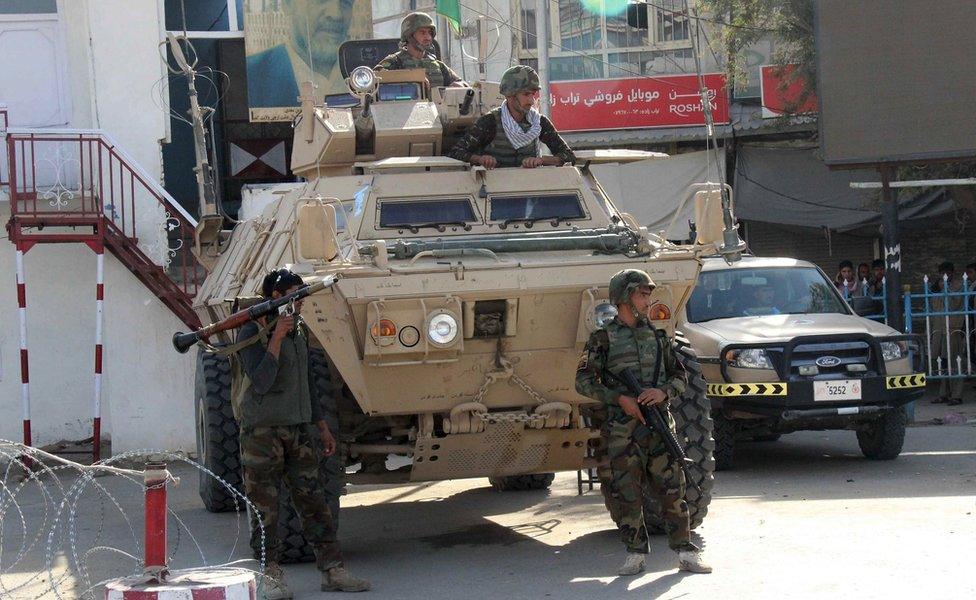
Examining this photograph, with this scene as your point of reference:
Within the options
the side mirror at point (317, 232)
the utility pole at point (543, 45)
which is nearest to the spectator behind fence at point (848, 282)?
the utility pole at point (543, 45)

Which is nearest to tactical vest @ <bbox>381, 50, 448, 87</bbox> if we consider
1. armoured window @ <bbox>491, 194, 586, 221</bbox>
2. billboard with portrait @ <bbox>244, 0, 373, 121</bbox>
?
armoured window @ <bbox>491, 194, 586, 221</bbox>

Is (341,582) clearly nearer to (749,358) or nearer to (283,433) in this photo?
(283,433)

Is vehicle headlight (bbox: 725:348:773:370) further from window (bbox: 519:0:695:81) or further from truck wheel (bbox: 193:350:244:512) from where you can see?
window (bbox: 519:0:695:81)

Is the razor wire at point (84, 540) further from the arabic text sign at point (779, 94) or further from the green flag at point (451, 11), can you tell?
the arabic text sign at point (779, 94)

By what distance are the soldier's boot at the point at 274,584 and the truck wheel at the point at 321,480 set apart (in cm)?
37

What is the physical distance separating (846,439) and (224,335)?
6.05 m

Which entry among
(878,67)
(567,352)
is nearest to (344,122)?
(567,352)

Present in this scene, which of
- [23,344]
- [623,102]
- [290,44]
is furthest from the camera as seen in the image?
[623,102]

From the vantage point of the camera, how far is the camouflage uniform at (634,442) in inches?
268

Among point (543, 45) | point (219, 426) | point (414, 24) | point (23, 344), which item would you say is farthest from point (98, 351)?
point (543, 45)

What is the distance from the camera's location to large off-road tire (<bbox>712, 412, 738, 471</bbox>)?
10.8 metres

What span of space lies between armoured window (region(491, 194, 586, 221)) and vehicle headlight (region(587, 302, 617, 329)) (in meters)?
1.28

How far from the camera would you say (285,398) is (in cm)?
670

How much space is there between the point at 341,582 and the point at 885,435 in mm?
5620
